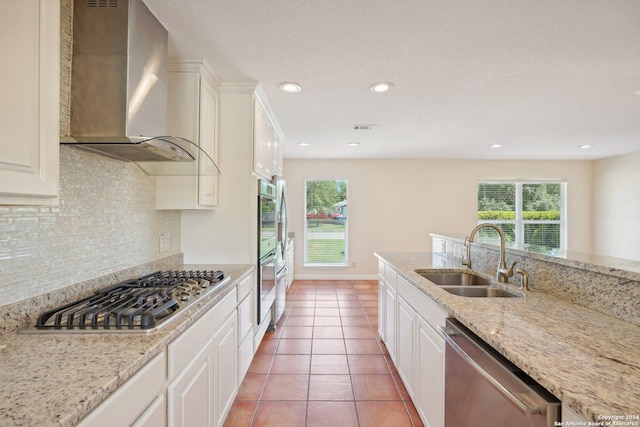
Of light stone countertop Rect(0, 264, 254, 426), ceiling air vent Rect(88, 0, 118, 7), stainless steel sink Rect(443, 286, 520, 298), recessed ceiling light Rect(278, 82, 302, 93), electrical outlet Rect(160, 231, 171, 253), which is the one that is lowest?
stainless steel sink Rect(443, 286, 520, 298)

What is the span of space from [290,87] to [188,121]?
2.90 feet

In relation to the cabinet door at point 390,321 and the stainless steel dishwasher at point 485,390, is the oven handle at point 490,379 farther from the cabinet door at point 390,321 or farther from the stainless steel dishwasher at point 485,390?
the cabinet door at point 390,321

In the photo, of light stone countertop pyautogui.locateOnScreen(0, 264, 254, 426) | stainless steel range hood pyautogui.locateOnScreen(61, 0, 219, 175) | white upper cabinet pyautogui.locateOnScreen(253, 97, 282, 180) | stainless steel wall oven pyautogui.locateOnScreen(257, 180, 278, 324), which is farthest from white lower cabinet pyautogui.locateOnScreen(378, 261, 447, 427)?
stainless steel range hood pyautogui.locateOnScreen(61, 0, 219, 175)

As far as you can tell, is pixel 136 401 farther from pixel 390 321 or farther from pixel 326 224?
pixel 326 224

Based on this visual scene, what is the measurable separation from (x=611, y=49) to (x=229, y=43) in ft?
7.80

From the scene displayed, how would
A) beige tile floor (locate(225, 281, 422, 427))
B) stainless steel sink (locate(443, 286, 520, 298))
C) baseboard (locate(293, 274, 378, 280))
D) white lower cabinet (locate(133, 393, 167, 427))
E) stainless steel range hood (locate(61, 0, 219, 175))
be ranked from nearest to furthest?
white lower cabinet (locate(133, 393, 167, 427)) < stainless steel range hood (locate(61, 0, 219, 175)) < stainless steel sink (locate(443, 286, 520, 298)) < beige tile floor (locate(225, 281, 422, 427)) < baseboard (locate(293, 274, 378, 280))

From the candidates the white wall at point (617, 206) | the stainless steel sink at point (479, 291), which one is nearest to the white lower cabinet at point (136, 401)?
the stainless steel sink at point (479, 291)

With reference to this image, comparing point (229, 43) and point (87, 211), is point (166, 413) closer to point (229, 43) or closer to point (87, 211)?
point (87, 211)

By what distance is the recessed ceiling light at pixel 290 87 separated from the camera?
2.38 metres

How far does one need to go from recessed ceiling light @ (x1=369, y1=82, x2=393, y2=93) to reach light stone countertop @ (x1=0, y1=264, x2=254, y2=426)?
212 centimetres

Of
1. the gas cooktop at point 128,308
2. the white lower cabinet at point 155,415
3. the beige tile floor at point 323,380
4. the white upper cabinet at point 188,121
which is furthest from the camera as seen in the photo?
the white upper cabinet at point 188,121

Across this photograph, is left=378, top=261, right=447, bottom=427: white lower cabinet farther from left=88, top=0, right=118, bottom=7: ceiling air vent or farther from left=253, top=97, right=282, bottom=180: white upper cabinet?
left=88, top=0, right=118, bottom=7: ceiling air vent

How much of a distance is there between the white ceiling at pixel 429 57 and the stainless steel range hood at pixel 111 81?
0.27m

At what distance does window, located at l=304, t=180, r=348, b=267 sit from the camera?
5734 mm
